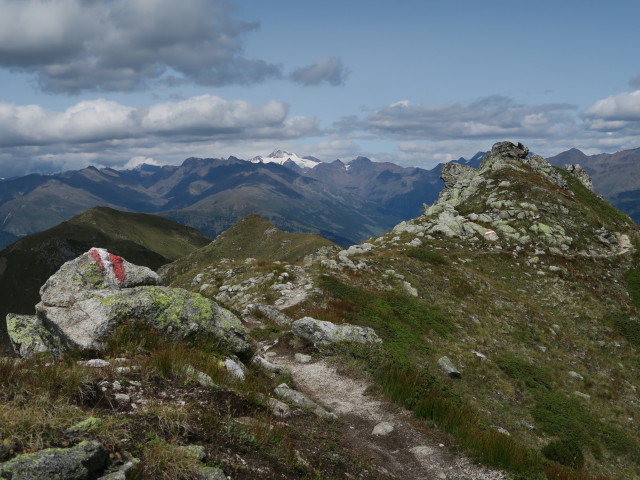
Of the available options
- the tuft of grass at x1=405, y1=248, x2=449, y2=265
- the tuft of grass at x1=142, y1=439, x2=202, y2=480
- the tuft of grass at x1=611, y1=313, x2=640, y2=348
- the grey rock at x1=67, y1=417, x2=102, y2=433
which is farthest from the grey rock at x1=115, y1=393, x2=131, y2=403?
the tuft of grass at x1=611, y1=313, x2=640, y2=348

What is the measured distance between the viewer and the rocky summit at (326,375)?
23.9ft

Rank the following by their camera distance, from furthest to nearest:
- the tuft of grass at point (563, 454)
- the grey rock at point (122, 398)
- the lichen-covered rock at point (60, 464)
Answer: the tuft of grass at point (563, 454) < the grey rock at point (122, 398) < the lichen-covered rock at point (60, 464)

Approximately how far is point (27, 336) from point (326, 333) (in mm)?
12300

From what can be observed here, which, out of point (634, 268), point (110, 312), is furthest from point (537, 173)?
point (110, 312)

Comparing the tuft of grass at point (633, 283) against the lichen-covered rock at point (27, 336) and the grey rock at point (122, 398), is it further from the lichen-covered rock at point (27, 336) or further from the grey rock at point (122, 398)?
the lichen-covered rock at point (27, 336)

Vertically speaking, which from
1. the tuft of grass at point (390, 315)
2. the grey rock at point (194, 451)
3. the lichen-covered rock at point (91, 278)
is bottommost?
the tuft of grass at point (390, 315)

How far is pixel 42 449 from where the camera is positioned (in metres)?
5.65

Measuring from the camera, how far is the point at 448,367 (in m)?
20.9

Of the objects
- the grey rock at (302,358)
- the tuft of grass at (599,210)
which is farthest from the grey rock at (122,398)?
the tuft of grass at (599,210)

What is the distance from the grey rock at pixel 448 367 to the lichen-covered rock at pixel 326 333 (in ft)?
12.2

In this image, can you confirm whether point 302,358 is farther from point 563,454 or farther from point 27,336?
point 563,454

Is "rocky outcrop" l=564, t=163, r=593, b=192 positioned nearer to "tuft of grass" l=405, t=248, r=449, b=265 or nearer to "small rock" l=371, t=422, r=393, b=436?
"tuft of grass" l=405, t=248, r=449, b=265

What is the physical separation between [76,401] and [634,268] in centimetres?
6537

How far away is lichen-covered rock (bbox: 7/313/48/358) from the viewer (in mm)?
12471
